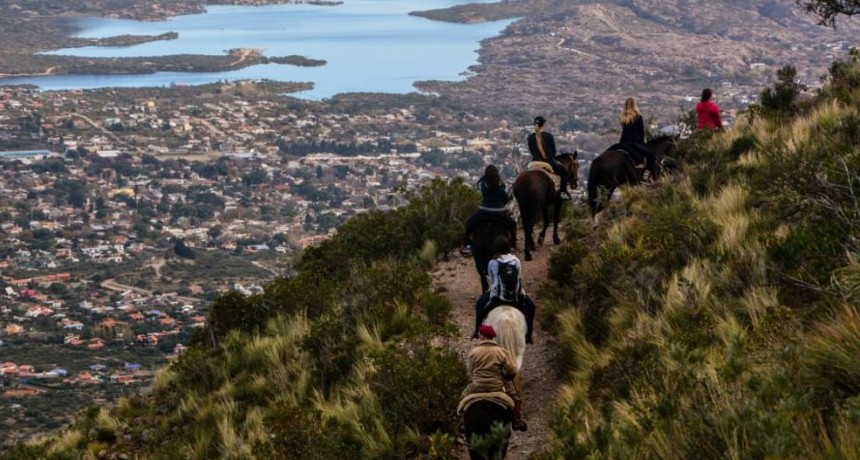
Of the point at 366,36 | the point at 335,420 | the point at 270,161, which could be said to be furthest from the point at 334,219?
the point at 366,36

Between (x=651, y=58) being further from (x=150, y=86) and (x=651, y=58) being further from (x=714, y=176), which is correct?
(x=714, y=176)

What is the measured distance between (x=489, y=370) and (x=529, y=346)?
3.24 metres

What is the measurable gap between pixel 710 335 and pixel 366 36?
168959mm

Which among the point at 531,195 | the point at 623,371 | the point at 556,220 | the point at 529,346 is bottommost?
the point at 529,346

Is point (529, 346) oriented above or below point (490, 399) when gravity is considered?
below

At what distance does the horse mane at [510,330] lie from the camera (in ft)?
26.2

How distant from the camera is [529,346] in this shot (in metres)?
10.1

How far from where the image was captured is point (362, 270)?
13898 millimetres

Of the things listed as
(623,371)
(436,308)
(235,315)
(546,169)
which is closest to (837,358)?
(623,371)

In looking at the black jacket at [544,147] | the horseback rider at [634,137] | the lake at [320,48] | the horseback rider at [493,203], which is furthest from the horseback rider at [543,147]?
the lake at [320,48]

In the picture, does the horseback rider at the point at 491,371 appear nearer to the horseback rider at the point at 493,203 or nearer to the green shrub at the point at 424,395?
the green shrub at the point at 424,395

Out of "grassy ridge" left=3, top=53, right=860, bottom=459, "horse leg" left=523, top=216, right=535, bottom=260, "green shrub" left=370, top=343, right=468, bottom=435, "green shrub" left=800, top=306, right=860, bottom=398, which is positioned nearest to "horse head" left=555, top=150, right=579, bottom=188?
"grassy ridge" left=3, top=53, right=860, bottom=459

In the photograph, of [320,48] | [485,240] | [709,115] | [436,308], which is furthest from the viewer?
[320,48]

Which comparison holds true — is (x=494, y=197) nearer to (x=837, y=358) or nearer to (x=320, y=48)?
(x=837, y=358)
